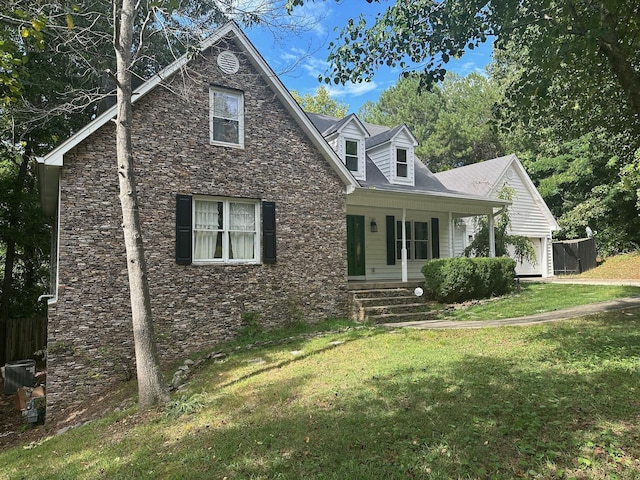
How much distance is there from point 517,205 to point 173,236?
18760 millimetres

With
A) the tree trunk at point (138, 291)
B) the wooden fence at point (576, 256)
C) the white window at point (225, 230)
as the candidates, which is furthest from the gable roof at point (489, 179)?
the tree trunk at point (138, 291)

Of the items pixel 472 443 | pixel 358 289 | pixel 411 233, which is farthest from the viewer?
pixel 411 233

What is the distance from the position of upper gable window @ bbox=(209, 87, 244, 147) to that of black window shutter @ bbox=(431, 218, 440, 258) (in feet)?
30.7

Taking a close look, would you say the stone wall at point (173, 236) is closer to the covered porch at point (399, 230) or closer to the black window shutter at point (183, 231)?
the black window shutter at point (183, 231)

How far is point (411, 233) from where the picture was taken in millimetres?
16484

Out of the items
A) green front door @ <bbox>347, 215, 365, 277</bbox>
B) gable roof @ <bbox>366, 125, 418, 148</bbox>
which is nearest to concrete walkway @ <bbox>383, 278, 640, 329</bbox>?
green front door @ <bbox>347, 215, 365, 277</bbox>

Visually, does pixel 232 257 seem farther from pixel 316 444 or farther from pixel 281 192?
pixel 316 444

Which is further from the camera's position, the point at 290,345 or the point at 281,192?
the point at 281,192

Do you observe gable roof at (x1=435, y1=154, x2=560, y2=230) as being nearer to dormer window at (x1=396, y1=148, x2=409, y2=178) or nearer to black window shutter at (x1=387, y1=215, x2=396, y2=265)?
dormer window at (x1=396, y1=148, x2=409, y2=178)

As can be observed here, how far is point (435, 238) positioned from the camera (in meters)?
16.9

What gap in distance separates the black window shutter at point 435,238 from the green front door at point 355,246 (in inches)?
138

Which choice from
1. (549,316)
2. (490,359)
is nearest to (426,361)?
(490,359)

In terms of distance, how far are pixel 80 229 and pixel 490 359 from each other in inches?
313

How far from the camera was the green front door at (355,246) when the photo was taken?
14741 mm
